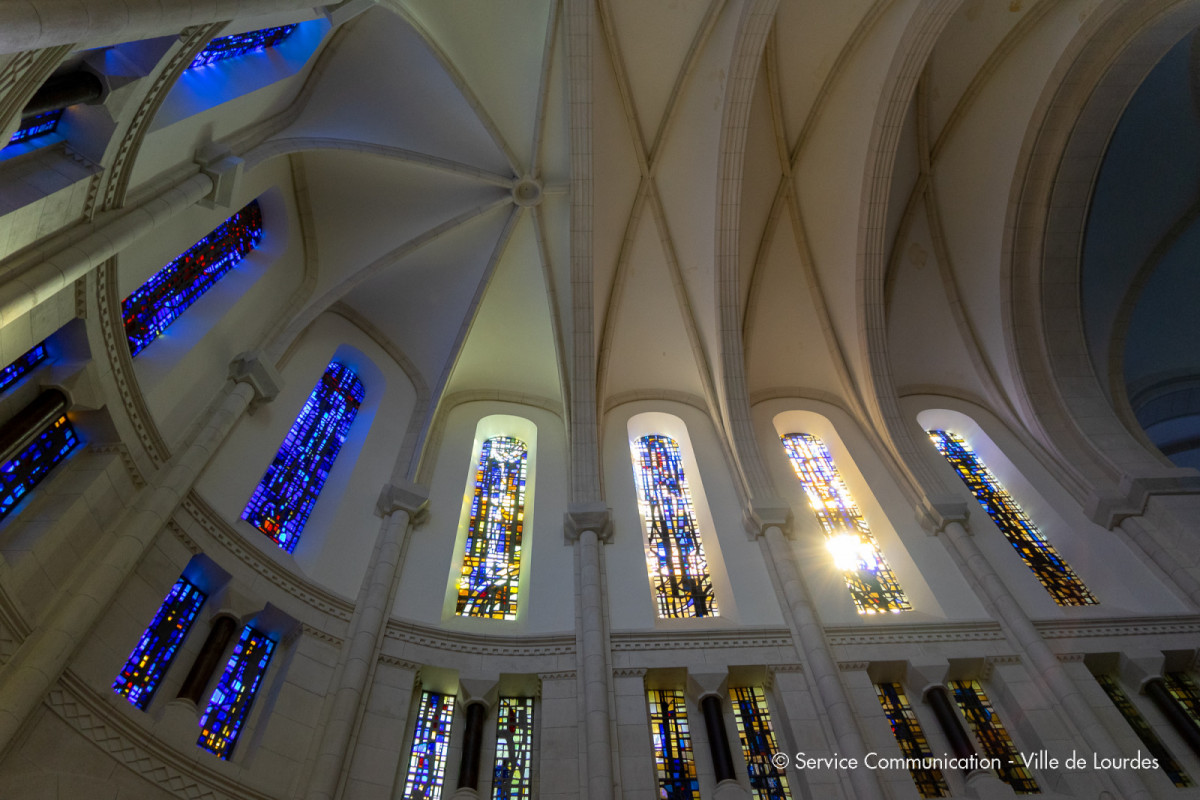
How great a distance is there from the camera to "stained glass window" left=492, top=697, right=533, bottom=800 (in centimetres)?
766

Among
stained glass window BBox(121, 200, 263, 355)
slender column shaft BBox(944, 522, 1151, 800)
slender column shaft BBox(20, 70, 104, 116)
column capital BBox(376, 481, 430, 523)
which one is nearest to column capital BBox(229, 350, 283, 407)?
stained glass window BBox(121, 200, 263, 355)

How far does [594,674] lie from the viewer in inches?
330

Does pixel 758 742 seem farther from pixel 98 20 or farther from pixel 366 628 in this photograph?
pixel 98 20

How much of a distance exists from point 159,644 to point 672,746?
5058 millimetres

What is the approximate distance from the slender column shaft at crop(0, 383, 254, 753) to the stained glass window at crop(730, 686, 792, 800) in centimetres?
618

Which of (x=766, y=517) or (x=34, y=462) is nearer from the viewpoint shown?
(x=34, y=462)

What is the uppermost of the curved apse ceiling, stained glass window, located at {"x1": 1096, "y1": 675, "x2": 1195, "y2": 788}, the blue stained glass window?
the curved apse ceiling

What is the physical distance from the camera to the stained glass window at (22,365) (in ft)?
22.2

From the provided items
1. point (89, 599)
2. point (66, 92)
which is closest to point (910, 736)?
point (89, 599)

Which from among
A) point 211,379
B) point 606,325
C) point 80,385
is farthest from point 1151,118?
point 80,385

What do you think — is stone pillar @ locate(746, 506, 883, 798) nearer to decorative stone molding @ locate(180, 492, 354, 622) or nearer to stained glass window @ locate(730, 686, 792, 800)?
stained glass window @ locate(730, 686, 792, 800)

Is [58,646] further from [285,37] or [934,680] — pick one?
[934,680]

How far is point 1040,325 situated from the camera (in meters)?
12.8

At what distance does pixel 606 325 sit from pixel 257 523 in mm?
6518
